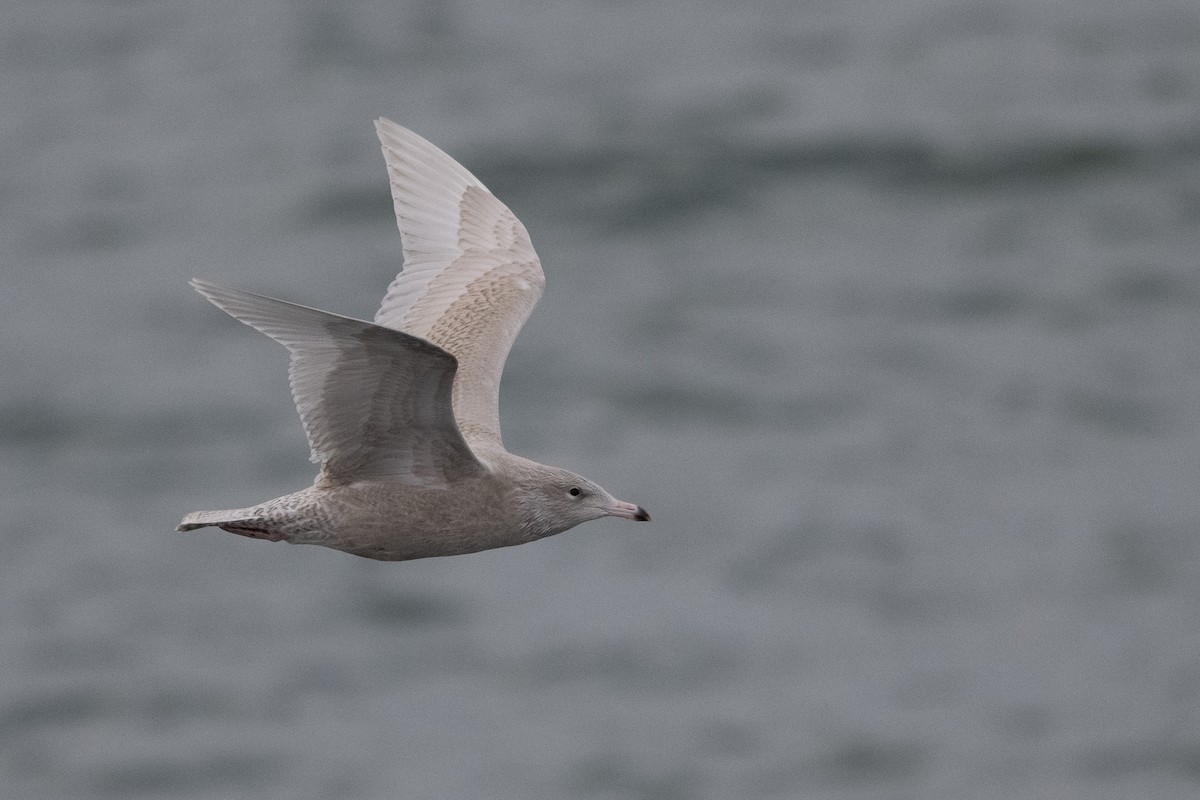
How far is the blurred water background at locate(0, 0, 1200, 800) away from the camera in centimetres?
2512

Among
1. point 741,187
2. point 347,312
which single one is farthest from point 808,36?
point 347,312

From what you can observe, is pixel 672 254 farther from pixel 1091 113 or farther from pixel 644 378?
pixel 1091 113

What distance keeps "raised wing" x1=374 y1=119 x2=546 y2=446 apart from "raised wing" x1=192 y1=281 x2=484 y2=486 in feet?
3.99

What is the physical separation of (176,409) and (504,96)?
762cm

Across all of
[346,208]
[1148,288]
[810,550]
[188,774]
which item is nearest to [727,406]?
[810,550]

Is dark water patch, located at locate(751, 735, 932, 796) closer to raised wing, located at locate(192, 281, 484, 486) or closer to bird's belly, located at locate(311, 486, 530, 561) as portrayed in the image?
bird's belly, located at locate(311, 486, 530, 561)

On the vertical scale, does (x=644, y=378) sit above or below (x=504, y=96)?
below

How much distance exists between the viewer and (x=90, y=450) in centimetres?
2870

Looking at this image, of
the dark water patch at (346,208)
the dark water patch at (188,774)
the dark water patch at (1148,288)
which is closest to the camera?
the dark water patch at (188,774)

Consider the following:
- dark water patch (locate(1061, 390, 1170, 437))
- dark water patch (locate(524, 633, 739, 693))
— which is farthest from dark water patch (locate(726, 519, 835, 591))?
dark water patch (locate(1061, 390, 1170, 437))

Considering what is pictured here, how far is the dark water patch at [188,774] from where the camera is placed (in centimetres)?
2389

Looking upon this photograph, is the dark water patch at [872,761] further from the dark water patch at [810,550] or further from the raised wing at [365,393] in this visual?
the raised wing at [365,393]

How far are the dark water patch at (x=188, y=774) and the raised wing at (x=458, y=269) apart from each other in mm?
13408

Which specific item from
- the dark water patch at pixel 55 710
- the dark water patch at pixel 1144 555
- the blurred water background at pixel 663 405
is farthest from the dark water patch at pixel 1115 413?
the dark water patch at pixel 55 710
